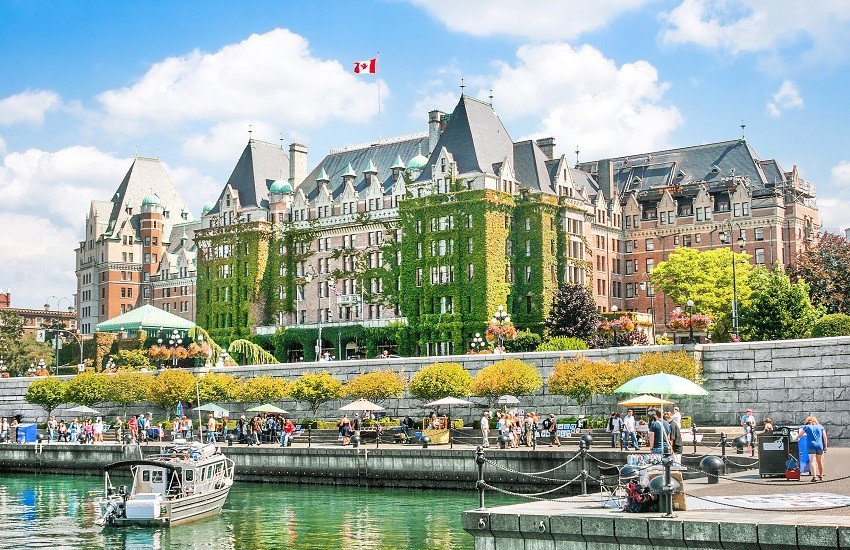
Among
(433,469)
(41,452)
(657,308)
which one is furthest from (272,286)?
(433,469)

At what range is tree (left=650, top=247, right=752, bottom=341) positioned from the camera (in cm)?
9919

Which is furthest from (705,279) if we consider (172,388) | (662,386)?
(662,386)

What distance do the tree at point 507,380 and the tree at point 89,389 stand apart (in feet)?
106

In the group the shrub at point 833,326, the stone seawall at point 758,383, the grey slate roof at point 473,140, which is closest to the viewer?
the stone seawall at point 758,383

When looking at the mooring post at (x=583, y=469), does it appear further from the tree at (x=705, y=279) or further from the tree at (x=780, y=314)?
the tree at (x=705, y=279)

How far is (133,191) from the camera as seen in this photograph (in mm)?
165375

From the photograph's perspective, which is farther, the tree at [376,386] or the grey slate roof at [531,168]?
the grey slate roof at [531,168]

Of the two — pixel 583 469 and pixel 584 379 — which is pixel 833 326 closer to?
pixel 584 379

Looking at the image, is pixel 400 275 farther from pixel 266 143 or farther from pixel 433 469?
pixel 433 469

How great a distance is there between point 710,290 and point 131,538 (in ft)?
225

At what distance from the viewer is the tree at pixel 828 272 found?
9494 centimetres

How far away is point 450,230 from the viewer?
103 metres

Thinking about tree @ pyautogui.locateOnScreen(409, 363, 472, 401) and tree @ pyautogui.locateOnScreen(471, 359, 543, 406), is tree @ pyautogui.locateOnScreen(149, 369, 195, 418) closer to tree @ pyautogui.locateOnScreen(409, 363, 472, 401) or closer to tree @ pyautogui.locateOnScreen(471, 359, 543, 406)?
tree @ pyautogui.locateOnScreen(409, 363, 472, 401)

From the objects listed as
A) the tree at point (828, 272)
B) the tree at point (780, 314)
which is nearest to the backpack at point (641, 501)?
the tree at point (780, 314)
